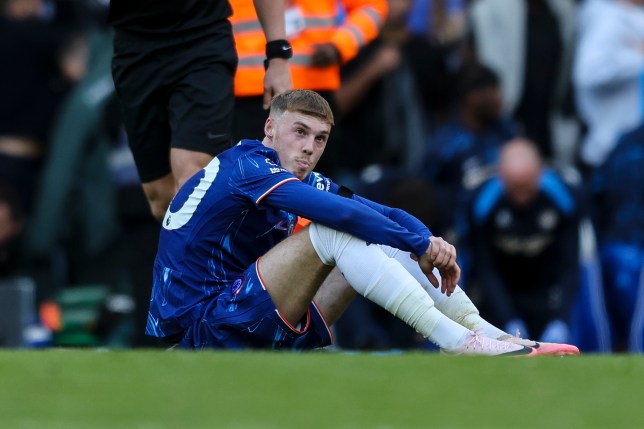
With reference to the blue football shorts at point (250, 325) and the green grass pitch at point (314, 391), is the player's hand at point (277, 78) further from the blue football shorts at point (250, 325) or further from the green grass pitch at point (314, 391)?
the green grass pitch at point (314, 391)

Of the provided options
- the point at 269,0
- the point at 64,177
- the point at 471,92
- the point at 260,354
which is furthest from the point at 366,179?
the point at 260,354

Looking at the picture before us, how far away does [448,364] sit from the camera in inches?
219

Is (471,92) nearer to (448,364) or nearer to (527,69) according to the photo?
(527,69)

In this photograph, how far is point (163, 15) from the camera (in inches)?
287

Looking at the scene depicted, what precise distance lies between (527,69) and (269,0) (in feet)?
13.6

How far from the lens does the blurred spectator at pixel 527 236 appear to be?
1024 centimetres

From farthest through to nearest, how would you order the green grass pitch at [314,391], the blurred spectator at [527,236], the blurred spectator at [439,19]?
the blurred spectator at [439,19] → the blurred spectator at [527,236] → the green grass pitch at [314,391]

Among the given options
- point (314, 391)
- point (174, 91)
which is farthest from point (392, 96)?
point (314, 391)

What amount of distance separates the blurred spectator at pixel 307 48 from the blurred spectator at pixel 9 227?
275 cm

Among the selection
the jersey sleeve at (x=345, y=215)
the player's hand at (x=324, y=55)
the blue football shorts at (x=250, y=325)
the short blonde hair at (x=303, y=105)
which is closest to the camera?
the jersey sleeve at (x=345, y=215)

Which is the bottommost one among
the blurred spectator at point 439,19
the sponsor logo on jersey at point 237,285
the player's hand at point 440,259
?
the blurred spectator at point 439,19

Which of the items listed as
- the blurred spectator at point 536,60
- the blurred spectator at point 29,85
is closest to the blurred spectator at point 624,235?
the blurred spectator at point 536,60

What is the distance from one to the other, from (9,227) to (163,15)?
12.6ft

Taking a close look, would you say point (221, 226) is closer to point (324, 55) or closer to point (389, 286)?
point (389, 286)
